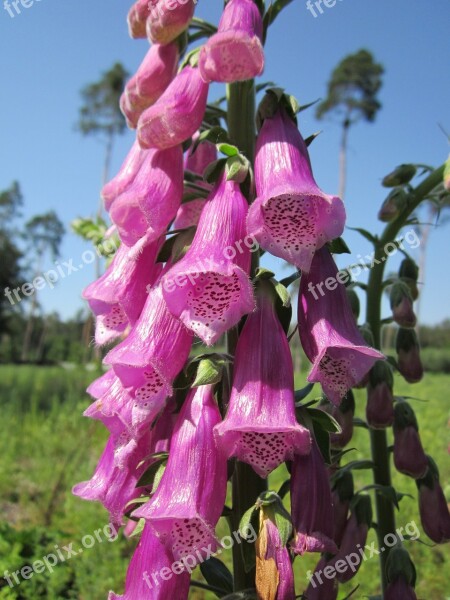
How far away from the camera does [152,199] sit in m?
0.99

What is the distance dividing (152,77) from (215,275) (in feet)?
1.71

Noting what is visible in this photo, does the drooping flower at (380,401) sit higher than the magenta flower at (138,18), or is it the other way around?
the magenta flower at (138,18)

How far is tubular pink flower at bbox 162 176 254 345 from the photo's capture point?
2.87 feet

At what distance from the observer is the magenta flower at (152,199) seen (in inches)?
38.9

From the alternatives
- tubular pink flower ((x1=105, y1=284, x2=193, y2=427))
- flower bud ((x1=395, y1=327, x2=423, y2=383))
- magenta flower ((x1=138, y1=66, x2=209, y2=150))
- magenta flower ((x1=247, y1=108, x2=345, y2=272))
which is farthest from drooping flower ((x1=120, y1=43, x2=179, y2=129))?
flower bud ((x1=395, y1=327, x2=423, y2=383))

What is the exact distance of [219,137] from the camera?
1.04 m

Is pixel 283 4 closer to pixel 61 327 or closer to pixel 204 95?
pixel 204 95

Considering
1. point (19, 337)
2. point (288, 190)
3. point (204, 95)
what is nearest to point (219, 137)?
point (204, 95)

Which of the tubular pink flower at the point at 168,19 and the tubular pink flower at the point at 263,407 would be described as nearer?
the tubular pink flower at the point at 263,407

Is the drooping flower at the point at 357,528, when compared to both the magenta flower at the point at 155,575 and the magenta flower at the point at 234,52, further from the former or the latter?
the magenta flower at the point at 234,52

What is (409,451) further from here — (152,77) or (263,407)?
(152,77)

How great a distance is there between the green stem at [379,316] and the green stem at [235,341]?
519 millimetres

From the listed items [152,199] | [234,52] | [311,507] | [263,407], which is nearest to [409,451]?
[311,507]

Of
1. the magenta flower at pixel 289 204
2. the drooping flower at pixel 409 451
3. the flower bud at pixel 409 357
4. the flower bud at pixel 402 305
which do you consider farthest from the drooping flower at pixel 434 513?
the magenta flower at pixel 289 204
